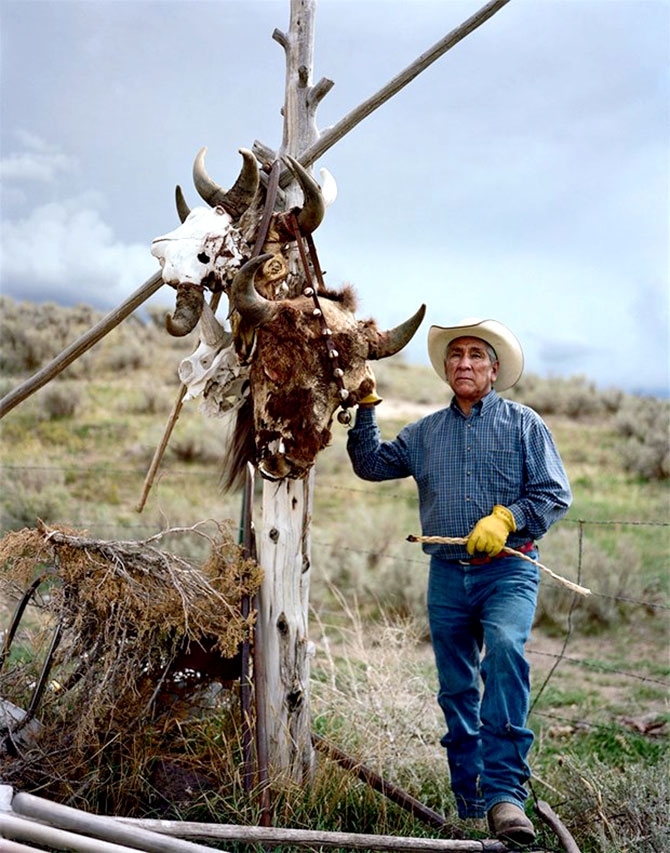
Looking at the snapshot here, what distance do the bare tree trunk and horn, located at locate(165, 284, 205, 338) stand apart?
1.48ft

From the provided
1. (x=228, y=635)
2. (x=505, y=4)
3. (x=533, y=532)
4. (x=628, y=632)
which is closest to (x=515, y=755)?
(x=533, y=532)

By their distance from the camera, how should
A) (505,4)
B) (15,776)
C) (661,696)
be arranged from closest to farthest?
1. (15,776)
2. (505,4)
3. (661,696)

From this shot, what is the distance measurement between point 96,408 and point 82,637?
13320 millimetres

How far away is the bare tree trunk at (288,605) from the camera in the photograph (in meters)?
4.03

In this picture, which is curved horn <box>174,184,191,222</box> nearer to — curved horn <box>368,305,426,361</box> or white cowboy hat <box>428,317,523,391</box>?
curved horn <box>368,305,426,361</box>

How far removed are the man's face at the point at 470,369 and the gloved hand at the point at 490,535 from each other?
2.21 feet

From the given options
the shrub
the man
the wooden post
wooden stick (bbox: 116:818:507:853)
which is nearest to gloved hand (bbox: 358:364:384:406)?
the man

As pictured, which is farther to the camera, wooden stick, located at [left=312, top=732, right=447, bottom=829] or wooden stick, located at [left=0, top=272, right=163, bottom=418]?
wooden stick, located at [left=0, top=272, right=163, bottom=418]

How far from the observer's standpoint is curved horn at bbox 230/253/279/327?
346 centimetres

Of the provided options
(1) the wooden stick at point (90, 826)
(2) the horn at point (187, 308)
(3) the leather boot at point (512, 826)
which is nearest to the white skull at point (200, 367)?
(2) the horn at point (187, 308)

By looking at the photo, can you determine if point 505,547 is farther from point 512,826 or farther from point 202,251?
point 202,251

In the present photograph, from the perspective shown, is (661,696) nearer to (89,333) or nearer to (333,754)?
(333,754)

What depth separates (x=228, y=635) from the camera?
3.83m

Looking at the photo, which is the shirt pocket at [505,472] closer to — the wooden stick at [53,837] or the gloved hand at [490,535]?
the gloved hand at [490,535]
